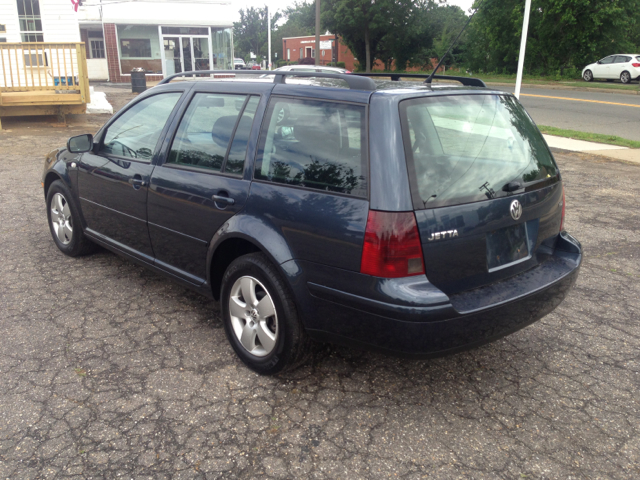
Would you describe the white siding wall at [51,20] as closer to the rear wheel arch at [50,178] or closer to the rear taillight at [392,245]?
the rear wheel arch at [50,178]

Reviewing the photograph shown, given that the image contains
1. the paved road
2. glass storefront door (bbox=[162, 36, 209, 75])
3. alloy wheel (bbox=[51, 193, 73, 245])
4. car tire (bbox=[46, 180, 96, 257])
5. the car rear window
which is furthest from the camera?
glass storefront door (bbox=[162, 36, 209, 75])

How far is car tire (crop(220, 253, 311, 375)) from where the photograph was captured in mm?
2953

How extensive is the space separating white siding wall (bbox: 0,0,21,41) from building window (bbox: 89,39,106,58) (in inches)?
804

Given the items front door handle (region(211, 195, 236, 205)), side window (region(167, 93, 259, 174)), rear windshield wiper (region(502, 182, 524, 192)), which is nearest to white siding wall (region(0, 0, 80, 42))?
side window (region(167, 93, 259, 174))

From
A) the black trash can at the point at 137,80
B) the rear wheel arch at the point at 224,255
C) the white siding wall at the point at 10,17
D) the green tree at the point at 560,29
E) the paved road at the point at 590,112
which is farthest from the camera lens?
the green tree at the point at 560,29

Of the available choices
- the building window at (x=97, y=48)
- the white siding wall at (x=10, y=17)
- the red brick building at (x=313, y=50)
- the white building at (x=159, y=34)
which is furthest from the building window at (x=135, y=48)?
the red brick building at (x=313, y=50)

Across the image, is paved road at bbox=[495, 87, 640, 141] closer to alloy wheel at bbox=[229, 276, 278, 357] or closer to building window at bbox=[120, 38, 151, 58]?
alloy wheel at bbox=[229, 276, 278, 357]

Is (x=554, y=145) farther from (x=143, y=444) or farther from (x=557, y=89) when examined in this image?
(x=557, y=89)

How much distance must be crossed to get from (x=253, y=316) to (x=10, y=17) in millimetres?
17697

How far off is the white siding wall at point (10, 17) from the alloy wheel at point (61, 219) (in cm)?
1487

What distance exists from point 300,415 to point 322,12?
51948mm

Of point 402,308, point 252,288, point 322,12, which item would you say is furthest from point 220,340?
point 322,12

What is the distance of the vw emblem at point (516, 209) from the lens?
288 cm

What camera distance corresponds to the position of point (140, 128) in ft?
13.4
